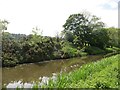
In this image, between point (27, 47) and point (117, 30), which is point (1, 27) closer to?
point (27, 47)

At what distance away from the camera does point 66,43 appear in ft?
155

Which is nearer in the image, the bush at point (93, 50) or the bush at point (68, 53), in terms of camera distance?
the bush at point (68, 53)

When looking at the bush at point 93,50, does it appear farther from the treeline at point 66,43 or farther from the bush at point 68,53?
the bush at point 68,53

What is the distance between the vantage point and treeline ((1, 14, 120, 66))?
32.8 m

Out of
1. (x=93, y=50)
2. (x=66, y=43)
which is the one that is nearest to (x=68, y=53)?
(x=66, y=43)

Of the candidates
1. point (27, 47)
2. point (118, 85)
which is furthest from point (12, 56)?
point (118, 85)

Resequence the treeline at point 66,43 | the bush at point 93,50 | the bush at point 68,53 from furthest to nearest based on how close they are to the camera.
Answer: the bush at point 93,50 < the bush at point 68,53 < the treeline at point 66,43

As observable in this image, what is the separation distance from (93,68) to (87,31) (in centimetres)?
3762

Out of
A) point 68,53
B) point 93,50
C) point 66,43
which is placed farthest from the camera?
Result: point 93,50

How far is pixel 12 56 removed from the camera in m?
30.9

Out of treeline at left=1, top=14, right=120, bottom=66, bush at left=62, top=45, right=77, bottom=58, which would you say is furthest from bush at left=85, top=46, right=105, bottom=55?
bush at left=62, top=45, right=77, bottom=58

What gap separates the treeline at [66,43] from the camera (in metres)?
32.8

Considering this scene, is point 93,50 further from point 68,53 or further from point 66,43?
point 68,53

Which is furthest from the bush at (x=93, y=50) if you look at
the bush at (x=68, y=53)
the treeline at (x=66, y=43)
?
the bush at (x=68, y=53)
